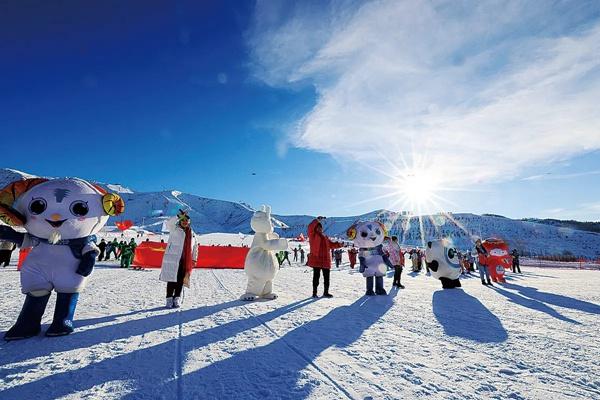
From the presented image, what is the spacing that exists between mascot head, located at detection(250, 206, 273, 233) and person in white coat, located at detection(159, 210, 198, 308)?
1.26 m

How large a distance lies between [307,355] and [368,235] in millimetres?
4722

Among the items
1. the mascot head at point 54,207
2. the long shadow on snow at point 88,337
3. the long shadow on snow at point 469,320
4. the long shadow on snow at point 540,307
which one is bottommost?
the long shadow on snow at point 88,337

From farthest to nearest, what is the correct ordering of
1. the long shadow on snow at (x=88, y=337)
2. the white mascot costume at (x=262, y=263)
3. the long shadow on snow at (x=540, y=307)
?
the white mascot costume at (x=262, y=263) → the long shadow on snow at (x=540, y=307) → the long shadow on snow at (x=88, y=337)

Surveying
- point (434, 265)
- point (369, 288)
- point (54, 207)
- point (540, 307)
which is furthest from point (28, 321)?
point (434, 265)

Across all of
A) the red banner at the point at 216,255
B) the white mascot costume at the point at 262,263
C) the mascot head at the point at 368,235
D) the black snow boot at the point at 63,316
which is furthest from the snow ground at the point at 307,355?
the red banner at the point at 216,255

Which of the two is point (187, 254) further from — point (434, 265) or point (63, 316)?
point (434, 265)

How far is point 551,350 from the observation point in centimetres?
292

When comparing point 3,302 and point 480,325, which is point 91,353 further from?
point 480,325

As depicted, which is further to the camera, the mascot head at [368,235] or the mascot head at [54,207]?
the mascot head at [368,235]

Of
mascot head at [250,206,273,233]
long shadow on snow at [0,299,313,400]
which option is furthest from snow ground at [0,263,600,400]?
mascot head at [250,206,273,233]

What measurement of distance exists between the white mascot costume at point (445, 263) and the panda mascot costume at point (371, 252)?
1921 mm

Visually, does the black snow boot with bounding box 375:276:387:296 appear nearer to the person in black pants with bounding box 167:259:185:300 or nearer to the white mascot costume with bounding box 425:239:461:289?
the white mascot costume with bounding box 425:239:461:289

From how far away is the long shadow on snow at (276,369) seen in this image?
1.99m

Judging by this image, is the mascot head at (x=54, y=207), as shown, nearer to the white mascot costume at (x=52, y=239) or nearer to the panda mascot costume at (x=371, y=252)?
the white mascot costume at (x=52, y=239)
